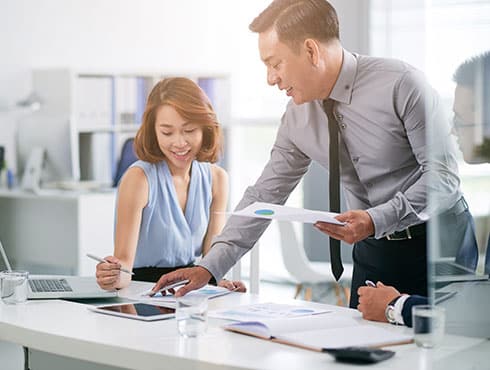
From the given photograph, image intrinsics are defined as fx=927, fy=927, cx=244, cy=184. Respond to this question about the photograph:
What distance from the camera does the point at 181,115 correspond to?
3.17 meters

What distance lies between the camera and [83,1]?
269 inches

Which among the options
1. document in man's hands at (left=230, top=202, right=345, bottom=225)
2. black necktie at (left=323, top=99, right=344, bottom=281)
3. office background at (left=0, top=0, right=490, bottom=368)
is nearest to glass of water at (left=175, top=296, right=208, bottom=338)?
document in man's hands at (left=230, top=202, right=345, bottom=225)

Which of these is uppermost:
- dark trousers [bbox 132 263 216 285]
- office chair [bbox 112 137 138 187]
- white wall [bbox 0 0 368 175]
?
white wall [bbox 0 0 368 175]

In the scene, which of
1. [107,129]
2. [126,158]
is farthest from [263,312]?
[107,129]

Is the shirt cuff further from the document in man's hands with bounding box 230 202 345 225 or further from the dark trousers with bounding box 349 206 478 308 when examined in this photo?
the dark trousers with bounding box 349 206 478 308

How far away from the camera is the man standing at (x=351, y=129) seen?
269cm

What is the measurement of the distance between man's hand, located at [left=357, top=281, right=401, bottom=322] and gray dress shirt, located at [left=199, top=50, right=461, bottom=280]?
1.03 ft

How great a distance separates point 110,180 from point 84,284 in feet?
12.2

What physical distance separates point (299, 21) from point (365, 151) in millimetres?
437

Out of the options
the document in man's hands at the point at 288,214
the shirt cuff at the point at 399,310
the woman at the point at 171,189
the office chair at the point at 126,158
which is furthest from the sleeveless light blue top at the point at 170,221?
the office chair at the point at 126,158

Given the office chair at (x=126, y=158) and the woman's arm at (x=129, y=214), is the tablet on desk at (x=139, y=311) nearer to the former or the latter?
the woman's arm at (x=129, y=214)

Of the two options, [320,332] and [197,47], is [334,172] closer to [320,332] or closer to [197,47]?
[320,332]

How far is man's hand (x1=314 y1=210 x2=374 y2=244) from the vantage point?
2406mm

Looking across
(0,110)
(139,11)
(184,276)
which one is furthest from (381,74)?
(139,11)
